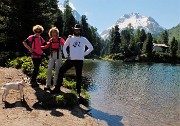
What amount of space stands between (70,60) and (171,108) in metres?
6.98

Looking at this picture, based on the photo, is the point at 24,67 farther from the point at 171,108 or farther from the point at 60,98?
the point at 171,108

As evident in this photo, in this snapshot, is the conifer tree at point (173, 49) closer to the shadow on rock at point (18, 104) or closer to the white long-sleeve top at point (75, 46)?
the white long-sleeve top at point (75, 46)

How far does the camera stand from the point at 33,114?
443 inches

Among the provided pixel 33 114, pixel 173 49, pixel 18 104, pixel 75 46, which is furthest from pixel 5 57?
pixel 173 49

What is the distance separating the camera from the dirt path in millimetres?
10406

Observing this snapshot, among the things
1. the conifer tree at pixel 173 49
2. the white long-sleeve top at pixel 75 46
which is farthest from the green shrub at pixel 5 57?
the conifer tree at pixel 173 49

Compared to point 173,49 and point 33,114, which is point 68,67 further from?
point 173,49

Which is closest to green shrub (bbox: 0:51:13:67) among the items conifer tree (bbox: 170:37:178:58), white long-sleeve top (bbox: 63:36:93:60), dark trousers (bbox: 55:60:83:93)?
dark trousers (bbox: 55:60:83:93)

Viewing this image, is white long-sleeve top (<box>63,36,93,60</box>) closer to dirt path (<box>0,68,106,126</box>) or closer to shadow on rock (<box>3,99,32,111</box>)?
dirt path (<box>0,68,106,126</box>)

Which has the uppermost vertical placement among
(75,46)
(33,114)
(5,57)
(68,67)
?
(75,46)

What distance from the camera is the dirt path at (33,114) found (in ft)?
34.1

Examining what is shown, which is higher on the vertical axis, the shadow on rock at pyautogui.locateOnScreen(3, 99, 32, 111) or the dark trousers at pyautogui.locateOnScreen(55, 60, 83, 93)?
the dark trousers at pyautogui.locateOnScreen(55, 60, 83, 93)

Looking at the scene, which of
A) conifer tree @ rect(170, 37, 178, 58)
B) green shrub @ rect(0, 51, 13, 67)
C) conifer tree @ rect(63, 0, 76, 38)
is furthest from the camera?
conifer tree @ rect(170, 37, 178, 58)

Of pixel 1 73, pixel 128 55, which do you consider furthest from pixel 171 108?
pixel 128 55
